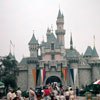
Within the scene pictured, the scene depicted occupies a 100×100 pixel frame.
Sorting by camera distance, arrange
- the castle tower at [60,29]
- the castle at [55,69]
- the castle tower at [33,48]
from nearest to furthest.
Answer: the castle at [55,69] < the castle tower at [33,48] < the castle tower at [60,29]

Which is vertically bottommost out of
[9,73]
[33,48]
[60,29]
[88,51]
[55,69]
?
[9,73]

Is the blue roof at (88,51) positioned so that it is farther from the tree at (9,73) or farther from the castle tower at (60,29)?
the tree at (9,73)

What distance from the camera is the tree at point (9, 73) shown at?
55.4 meters

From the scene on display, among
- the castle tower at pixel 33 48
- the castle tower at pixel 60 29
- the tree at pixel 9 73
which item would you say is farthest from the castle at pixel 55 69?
the castle tower at pixel 60 29

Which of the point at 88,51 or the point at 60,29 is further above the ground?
the point at 60,29

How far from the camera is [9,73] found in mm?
59219

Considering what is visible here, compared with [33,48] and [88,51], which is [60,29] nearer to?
[88,51]

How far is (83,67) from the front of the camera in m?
69.6

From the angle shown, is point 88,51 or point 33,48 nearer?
point 33,48

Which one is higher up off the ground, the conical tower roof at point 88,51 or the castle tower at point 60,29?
the castle tower at point 60,29

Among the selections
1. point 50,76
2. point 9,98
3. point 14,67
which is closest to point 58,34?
point 50,76

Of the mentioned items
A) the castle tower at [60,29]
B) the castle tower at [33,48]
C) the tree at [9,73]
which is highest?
the castle tower at [60,29]

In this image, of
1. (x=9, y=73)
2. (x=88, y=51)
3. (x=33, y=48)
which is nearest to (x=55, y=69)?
(x=33, y=48)

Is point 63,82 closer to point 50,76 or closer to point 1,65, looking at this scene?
point 50,76
